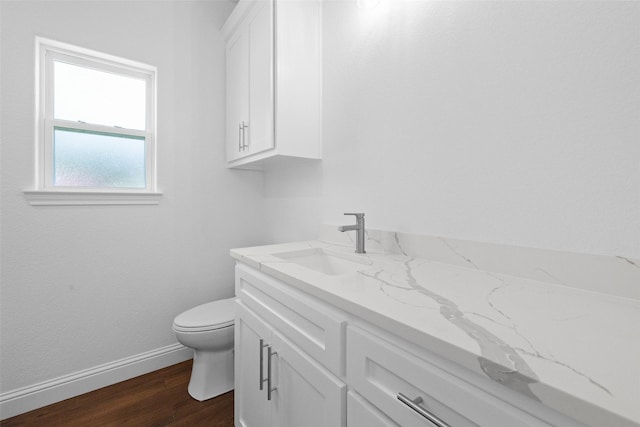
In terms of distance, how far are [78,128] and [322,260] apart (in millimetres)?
1715

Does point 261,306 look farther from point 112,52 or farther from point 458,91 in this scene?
point 112,52

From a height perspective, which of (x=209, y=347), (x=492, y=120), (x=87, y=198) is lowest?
(x=209, y=347)

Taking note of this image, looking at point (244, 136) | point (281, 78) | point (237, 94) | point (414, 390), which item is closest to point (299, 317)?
point (414, 390)

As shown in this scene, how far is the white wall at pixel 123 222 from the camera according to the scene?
1.49m

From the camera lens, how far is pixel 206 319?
1643mm

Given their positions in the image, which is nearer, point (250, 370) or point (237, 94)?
point (250, 370)

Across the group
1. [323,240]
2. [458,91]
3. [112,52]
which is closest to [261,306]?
[323,240]

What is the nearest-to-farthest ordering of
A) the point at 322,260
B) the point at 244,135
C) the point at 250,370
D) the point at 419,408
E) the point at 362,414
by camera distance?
the point at 419,408 < the point at 362,414 < the point at 250,370 < the point at 322,260 < the point at 244,135

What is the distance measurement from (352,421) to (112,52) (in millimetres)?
2313

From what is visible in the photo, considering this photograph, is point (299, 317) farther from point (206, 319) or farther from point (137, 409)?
point (137, 409)

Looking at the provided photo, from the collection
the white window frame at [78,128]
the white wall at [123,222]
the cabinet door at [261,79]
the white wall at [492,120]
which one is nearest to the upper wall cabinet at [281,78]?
the cabinet door at [261,79]

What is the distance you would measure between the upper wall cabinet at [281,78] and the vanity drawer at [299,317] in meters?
0.77

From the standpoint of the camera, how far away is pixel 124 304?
1802 millimetres

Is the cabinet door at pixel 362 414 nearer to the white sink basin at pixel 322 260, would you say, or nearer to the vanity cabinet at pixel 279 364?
the vanity cabinet at pixel 279 364
